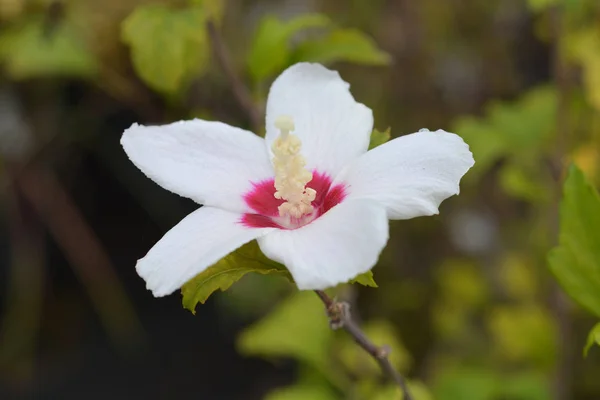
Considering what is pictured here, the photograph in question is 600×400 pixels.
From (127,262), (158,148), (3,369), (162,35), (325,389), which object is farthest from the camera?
(127,262)

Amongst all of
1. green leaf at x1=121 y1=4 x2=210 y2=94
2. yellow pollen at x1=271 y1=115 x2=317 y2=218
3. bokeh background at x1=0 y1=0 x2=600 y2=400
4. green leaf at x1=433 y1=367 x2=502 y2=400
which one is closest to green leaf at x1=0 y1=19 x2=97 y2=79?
bokeh background at x1=0 y1=0 x2=600 y2=400

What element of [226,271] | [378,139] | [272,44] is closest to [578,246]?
[378,139]

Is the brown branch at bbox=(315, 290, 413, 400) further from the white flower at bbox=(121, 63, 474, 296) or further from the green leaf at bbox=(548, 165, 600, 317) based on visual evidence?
the green leaf at bbox=(548, 165, 600, 317)

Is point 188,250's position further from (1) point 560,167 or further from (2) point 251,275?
(2) point 251,275

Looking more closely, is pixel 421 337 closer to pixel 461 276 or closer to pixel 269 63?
pixel 461 276

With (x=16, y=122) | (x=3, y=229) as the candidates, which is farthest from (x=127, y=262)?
(x=16, y=122)

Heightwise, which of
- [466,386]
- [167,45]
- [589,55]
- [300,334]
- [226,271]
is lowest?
[466,386]
